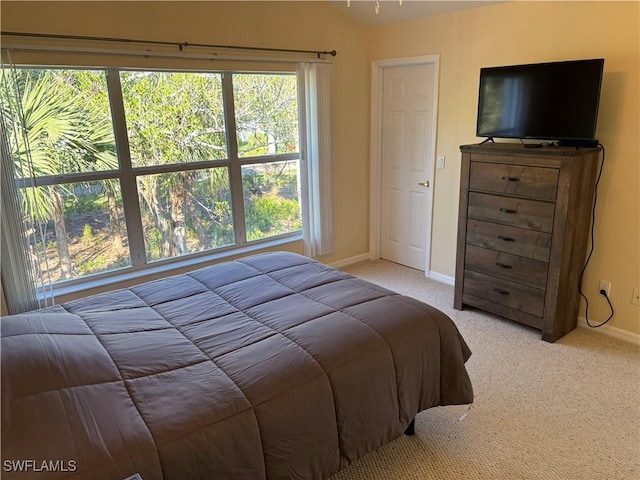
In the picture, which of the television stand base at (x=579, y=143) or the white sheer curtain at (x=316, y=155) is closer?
the television stand base at (x=579, y=143)

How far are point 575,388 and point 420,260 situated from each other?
2104 mm

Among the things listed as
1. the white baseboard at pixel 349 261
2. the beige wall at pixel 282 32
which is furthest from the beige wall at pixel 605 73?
the white baseboard at pixel 349 261

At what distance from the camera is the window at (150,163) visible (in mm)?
2986

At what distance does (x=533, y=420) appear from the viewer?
92.7 inches

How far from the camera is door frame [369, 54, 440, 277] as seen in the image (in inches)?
157

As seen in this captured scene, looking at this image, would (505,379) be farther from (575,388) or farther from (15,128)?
(15,128)

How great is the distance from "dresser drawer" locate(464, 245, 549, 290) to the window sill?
1.74 meters

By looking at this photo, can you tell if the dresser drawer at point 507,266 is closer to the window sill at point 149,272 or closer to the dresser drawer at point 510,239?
the dresser drawer at point 510,239

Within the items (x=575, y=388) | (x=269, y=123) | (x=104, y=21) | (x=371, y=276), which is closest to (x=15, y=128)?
(x=104, y=21)

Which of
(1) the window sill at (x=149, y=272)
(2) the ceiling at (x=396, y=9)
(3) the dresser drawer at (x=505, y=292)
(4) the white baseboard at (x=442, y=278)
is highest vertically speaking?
(2) the ceiling at (x=396, y=9)

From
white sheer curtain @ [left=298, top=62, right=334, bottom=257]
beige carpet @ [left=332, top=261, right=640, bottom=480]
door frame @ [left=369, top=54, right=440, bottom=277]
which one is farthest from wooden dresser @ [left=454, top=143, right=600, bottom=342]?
white sheer curtain @ [left=298, top=62, right=334, bottom=257]

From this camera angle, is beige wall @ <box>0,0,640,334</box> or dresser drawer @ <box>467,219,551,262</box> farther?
dresser drawer @ <box>467,219,551,262</box>

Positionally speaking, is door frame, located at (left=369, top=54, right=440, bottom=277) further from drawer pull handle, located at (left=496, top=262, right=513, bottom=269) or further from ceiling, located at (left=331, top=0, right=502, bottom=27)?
drawer pull handle, located at (left=496, top=262, right=513, bottom=269)

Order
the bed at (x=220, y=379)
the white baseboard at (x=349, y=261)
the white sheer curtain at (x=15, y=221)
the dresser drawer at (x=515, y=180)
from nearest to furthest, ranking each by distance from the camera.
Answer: the bed at (x=220, y=379) < the white sheer curtain at (x=15, y=221) < the dresser drawer at (x=515, y=180) < the white baseboard at (x=349, y=261)
